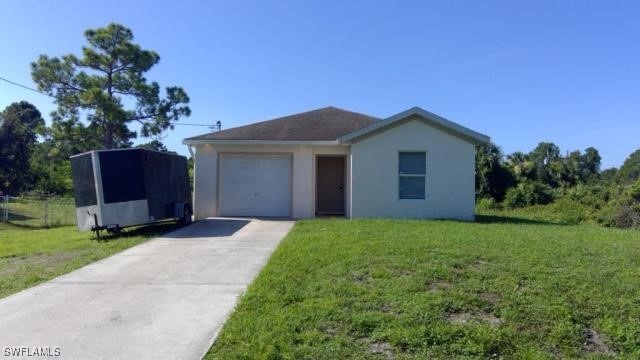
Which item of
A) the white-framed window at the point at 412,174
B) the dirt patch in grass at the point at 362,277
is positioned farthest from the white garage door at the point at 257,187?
the dirt patch in grass at the point at 362,277

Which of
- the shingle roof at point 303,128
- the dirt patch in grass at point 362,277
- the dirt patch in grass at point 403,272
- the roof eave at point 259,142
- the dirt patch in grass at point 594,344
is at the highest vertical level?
the shingle roof at point 303,128

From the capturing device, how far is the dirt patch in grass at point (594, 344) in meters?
4.73

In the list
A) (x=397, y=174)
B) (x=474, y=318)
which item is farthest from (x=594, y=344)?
(x=397, y=174)

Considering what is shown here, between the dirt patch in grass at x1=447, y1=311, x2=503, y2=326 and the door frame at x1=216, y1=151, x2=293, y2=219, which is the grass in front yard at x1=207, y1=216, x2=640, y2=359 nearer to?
the dirt patch in grass at x1=447, y1=311, x2=503, y2=326

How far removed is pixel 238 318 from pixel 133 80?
27.6 metres

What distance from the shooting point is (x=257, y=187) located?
15672mm

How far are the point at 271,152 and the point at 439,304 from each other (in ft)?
35.2

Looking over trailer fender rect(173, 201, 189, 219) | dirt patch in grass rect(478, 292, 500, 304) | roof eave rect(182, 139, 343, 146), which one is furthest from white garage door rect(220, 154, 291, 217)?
dirt patch in grass rect(478, 292, 500, 304)

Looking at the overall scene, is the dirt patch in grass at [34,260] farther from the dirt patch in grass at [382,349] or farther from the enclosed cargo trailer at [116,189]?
the dirt patch in grass at [382,349]

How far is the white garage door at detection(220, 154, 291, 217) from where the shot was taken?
15.6m

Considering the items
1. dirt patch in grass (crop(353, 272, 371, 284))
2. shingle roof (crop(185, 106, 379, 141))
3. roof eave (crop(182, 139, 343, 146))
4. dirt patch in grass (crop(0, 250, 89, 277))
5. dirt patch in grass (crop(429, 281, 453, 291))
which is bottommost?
dirt patch in grass (crop(0, 250, 89, 277))

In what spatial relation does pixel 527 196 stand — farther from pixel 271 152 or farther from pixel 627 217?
pixel 271 152

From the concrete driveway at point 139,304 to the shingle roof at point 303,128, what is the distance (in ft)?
19.4

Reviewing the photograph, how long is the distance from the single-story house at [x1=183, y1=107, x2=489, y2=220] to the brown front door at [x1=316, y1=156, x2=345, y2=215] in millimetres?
37
